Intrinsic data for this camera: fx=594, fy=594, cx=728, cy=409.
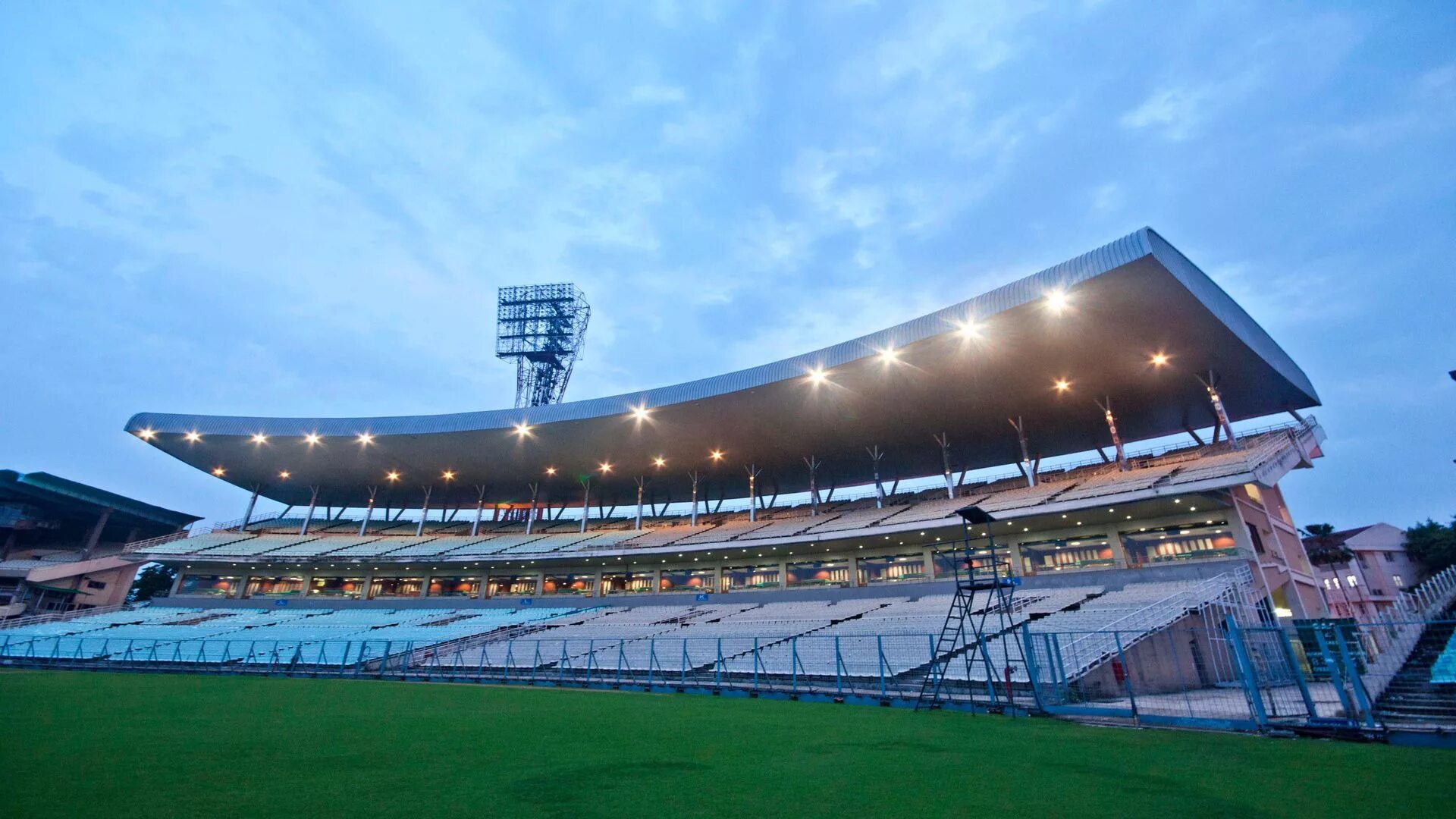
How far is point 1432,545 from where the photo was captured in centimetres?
4197

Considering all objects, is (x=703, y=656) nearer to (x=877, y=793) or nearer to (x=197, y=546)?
(x=877, y=793)

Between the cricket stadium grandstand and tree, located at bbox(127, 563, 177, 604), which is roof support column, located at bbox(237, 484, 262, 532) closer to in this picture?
the cricket stadium grandstand

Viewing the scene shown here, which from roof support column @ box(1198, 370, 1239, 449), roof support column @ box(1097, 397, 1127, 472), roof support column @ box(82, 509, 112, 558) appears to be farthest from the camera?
roof support column @ box(82, 509, 112, 558)

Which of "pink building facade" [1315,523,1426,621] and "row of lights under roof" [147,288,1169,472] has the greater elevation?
"row of lights under roof" [147,288,1169,472]

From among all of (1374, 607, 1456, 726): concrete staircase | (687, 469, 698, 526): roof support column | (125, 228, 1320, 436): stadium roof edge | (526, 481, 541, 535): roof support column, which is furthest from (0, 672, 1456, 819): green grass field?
(526, 481, 541, 535): roof support column

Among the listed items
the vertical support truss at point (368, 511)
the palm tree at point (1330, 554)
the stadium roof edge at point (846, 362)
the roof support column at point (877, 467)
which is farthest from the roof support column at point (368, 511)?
the palm tree at point (1330, 554)

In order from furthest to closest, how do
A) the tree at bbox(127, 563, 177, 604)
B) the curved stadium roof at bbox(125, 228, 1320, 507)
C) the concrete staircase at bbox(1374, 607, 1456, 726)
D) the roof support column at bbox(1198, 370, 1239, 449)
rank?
the tree at bbox(127, 563, 177, 604)
the roof support column at bbox(1198, 370, 1239, 449)
the curved stadium roof at bbox(125, 228, 1320, 507)
the concrete staircase at bbox(1374, 607, 1456, 726)

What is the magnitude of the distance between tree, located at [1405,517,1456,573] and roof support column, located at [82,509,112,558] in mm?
96356

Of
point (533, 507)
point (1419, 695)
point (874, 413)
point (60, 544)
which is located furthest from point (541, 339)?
point (1419, 695)

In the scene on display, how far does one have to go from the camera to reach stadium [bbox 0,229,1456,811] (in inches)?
488

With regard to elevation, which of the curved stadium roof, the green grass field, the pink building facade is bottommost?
the green grass field

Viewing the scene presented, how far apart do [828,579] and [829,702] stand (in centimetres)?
2063

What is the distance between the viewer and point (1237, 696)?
11.0m

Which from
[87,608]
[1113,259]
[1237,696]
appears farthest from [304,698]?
[87,608]
